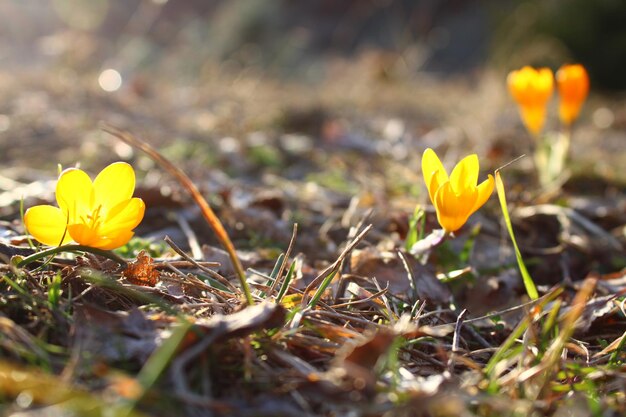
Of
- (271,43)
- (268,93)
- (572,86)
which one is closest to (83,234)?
(572,86)

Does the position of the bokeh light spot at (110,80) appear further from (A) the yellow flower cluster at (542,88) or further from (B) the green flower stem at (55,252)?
(B) the green flower stem at (55,252)

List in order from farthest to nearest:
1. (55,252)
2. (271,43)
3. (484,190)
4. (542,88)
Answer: (271,43), (542,88), (484,190), (55,252)

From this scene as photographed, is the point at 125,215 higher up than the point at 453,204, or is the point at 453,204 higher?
the point at 125,215

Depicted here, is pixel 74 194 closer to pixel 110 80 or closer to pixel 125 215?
pixel 125 215

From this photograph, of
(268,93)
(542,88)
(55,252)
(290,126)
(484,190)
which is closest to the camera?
(55,252)

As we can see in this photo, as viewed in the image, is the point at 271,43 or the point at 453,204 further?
the point at 271,43

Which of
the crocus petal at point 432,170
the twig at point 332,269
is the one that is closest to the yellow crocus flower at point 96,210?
the twig at point 332,269

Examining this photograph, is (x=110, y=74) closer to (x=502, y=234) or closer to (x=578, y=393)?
(x=502, y=234)
